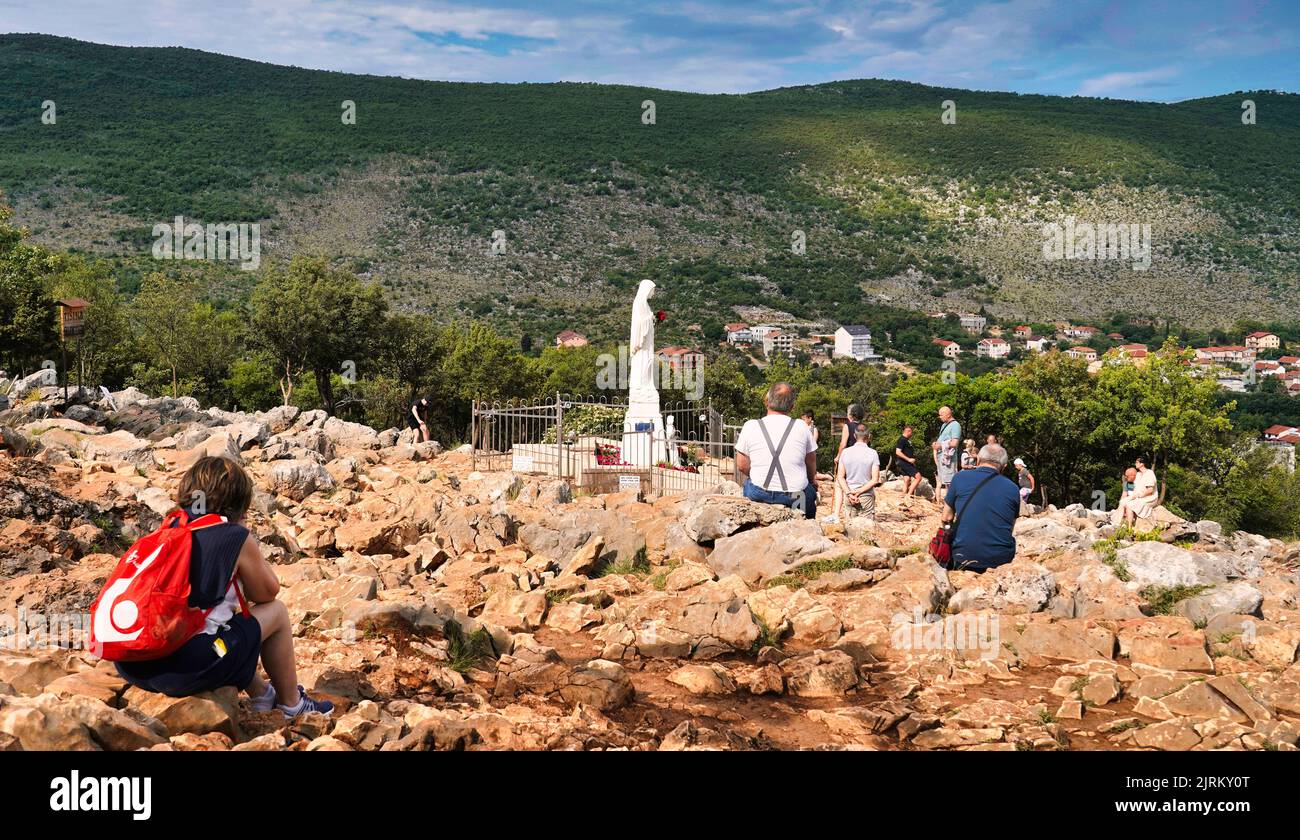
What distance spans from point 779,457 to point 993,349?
77100 millimetres

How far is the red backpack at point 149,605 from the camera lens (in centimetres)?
432

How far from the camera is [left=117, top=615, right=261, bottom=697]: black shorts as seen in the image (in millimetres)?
4445

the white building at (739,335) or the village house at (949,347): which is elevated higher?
the white building at (739,335)

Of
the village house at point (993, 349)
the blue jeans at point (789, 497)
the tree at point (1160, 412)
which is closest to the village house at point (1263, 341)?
the village house at point (993, 349)

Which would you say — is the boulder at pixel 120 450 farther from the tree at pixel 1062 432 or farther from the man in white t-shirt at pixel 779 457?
the tree at pixel 1062 432

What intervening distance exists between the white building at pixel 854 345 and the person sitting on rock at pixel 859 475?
6911cm

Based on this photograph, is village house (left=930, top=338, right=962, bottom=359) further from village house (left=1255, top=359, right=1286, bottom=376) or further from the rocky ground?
the rocky ground

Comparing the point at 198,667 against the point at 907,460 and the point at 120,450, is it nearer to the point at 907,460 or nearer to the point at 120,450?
the point at 120,450

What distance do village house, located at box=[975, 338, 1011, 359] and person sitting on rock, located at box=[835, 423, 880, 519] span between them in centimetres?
7252

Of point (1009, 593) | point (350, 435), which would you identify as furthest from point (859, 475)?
point (350, 435)

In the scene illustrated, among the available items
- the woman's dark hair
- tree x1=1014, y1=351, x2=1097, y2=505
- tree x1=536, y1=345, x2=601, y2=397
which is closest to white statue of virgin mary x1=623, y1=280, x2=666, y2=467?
the woman's dark hair

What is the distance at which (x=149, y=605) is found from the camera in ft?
14.2

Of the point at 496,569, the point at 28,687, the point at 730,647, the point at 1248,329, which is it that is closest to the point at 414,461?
the point at 496,569

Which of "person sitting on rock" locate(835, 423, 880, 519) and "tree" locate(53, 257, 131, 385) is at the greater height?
"tree" locate(53, 257, 131, 385)
